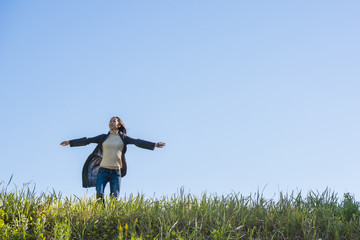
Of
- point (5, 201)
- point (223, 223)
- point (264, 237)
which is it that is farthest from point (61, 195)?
point (264, 237)

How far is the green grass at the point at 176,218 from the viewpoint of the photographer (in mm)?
6523

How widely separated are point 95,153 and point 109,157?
0.76 metres

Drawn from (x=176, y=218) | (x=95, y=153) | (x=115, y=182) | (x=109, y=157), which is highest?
(x=95, y=153)

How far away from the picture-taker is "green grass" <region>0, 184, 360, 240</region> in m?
6.52

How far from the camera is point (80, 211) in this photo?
7090mm

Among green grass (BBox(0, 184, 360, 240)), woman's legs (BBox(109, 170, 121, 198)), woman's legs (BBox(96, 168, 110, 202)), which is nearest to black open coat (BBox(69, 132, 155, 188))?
woman's legs (BBox(109, 170, 121, 198))

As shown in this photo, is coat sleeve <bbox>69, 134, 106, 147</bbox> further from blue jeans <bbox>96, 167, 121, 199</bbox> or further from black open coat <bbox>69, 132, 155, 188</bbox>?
blue jeans <bbox>96, 167, 121, 199</bbox>

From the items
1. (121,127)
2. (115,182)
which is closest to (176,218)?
(115,182)

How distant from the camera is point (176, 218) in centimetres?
689

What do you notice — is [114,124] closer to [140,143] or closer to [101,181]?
[140,143]

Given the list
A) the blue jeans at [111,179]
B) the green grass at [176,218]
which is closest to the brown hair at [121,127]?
the blue jeans at [111,179]

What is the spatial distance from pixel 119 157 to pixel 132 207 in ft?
6.81

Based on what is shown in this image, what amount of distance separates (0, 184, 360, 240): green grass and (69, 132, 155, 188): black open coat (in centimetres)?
179

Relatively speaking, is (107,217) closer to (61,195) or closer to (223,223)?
(61,195)
